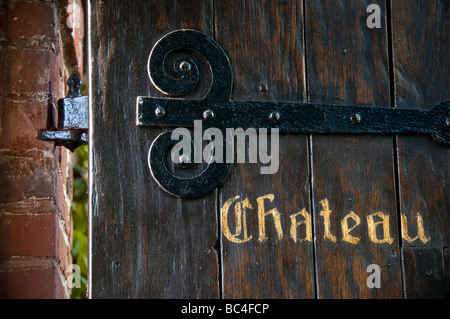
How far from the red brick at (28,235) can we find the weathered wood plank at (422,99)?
2.27 feet

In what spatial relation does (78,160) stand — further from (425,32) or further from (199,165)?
(425,32)

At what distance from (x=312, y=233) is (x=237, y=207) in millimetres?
146

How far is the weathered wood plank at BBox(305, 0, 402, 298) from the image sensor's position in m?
1.01

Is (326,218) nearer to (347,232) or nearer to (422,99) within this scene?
(347,232)

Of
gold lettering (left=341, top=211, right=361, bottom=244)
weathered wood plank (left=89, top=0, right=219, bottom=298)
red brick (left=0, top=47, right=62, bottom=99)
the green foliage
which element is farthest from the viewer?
the green foliage

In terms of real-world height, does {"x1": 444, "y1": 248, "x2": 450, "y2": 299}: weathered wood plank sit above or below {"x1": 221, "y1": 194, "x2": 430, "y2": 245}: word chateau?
below

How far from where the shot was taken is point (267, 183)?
1.00m

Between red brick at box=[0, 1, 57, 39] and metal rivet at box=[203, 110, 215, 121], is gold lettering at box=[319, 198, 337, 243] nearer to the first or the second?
metal rivet at box=[203, 110, 215, 121]

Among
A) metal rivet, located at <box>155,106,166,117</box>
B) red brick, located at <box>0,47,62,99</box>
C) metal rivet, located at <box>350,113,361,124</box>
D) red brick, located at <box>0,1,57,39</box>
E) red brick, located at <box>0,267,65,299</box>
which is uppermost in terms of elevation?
red brick, located at <box>0,1,57,39</box>

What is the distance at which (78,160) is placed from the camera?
1.90 metres

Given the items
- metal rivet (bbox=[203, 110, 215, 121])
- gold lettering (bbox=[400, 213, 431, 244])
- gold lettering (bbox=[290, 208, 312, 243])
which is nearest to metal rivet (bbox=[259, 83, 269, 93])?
metal rivet (bbox=[203, 110, 215, 121])

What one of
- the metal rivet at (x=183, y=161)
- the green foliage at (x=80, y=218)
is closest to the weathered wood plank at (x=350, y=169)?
the metal rivet at (x=183, y=161)
